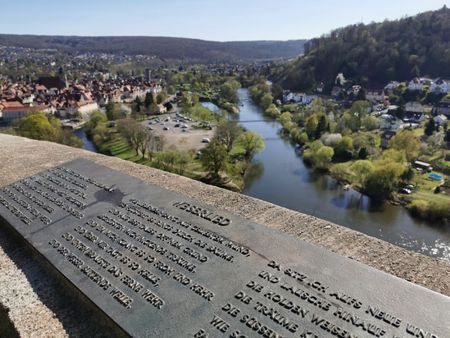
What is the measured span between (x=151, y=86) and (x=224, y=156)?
77.5 metres

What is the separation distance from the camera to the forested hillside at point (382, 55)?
94750mm

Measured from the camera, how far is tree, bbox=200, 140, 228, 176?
32.3 meters

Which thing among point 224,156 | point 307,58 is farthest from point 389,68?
point 224,156

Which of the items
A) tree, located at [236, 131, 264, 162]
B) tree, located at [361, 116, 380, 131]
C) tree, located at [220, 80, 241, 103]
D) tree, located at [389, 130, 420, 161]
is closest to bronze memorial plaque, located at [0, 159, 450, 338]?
tree, located at [236, 131, 264, 162]

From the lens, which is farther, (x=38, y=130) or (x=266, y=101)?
(x=266, y=101)

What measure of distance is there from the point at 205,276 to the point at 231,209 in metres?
3.73

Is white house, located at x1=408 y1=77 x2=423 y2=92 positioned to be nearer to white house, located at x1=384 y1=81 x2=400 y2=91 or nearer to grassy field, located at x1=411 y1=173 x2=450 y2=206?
white house, located at x1=384 y1=81 x2=400 y2=91

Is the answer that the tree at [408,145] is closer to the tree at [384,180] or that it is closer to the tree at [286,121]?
the tree at [384,180]

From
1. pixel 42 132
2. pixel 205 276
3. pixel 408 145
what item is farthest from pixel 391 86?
pixel 205 276

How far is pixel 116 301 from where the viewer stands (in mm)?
7406

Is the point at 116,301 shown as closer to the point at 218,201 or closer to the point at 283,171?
the point at 218,201

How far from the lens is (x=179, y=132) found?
175 feet

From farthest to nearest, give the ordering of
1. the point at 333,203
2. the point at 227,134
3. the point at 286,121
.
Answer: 1. the point at 286,121
2. the point at 227,134
3. the point at 333,203

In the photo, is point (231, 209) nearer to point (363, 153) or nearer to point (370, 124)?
point (363, 153)
